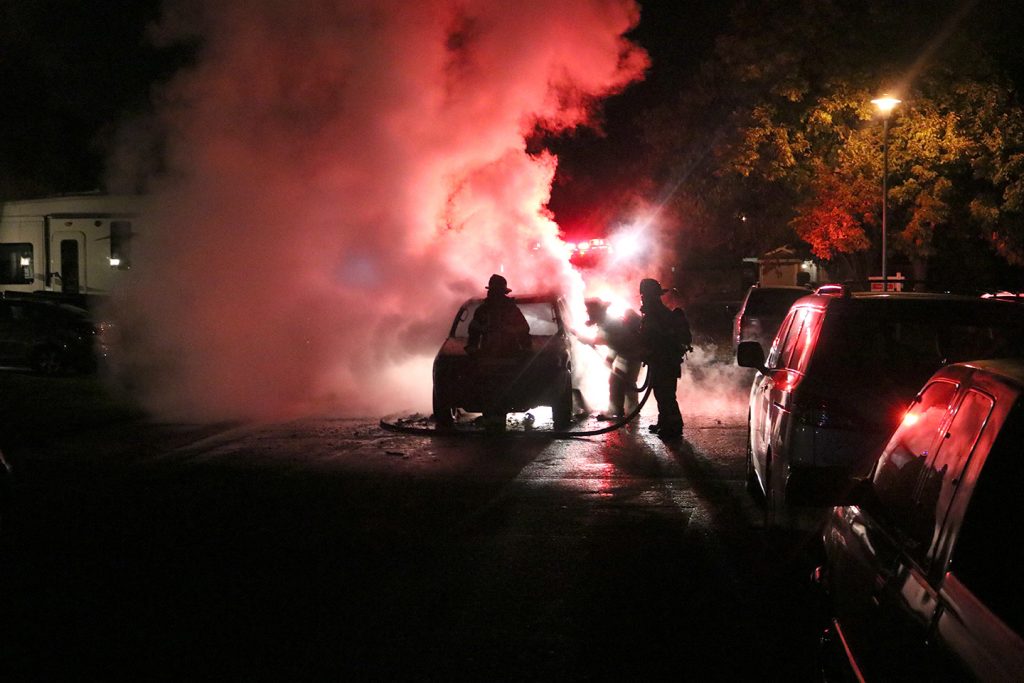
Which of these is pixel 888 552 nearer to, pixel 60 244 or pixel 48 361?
pixel 48 361

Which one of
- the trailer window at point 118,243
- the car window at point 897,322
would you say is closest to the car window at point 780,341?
the car window at point 897,322

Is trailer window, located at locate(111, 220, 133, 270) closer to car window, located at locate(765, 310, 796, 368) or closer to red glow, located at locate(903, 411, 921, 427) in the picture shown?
car window, located at locate(765, 310, 796, 368)

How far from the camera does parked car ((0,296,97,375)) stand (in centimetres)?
2039

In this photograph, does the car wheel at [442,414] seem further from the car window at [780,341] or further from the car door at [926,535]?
the car door at [926,535]

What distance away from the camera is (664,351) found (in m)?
12.1

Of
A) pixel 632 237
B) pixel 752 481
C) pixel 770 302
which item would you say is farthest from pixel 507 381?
pixel 632 237

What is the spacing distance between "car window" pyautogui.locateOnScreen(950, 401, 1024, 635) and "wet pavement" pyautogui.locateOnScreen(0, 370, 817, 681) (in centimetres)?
158

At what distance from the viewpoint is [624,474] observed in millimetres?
9867

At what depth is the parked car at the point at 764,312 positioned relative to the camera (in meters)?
19.8

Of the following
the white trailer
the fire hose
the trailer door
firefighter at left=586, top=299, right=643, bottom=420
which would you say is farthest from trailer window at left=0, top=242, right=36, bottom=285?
firefighter at left=586, top=299, right=643, bottom=420

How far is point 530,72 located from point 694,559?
38.5 feet

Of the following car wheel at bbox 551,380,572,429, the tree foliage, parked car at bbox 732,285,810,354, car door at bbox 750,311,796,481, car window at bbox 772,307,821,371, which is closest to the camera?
car window at bbox 772,307,821,371

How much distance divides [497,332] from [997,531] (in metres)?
10.1

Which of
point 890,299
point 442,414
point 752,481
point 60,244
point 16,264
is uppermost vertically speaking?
point 60,244
